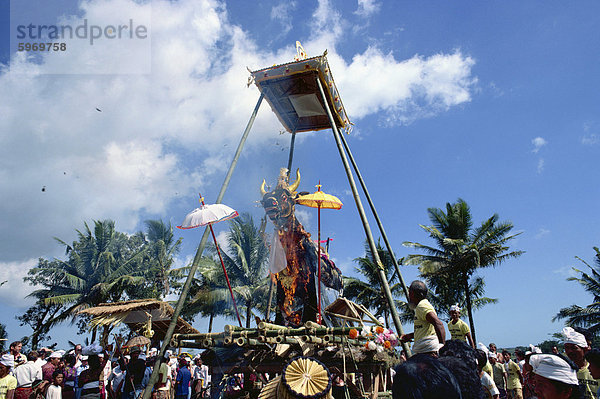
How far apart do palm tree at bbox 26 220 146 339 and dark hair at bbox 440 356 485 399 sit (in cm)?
2478

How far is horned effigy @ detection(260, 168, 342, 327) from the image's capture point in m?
9.12

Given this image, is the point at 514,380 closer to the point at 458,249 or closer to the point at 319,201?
the point at 319,201

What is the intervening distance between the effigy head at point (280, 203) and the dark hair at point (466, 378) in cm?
627

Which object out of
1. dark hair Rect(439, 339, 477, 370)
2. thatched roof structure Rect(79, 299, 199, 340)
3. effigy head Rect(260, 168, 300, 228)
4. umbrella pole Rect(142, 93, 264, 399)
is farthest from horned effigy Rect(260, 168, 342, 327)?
dark hair Rect(439, 339, 477, 370)

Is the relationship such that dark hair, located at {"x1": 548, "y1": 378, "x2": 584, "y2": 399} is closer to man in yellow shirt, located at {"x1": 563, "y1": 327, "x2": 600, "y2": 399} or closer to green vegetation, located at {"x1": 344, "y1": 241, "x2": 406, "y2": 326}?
man in yellow shirt, located at {"x1": 563, "y1": 327, "x2": 600, "y2": 399}

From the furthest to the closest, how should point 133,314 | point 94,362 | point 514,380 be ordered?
point 133,314 → point 514,380 → point 94,362

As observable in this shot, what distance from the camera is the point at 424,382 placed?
249 centimetres

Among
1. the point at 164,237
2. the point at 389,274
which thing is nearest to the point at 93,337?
the point at 164,237

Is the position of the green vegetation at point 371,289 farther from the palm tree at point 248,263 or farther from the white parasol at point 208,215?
the white parasol at point 208,215

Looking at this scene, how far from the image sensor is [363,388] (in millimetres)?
7109

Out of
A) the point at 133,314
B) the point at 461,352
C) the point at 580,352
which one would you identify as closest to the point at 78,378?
the point at 133,314

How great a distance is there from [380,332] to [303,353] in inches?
56.1

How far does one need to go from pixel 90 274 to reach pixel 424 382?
91.7ft

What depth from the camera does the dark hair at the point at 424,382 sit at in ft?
8.06
